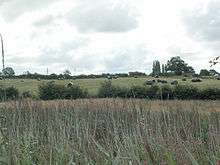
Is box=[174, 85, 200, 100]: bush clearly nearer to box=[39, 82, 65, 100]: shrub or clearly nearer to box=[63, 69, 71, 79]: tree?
box=[39, 82, 65, 100]: shrub

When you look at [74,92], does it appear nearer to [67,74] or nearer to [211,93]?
[211,93]

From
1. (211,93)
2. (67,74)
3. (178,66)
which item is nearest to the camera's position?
(211,93)

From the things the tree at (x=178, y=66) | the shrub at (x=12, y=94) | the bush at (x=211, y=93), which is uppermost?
the tree at (x=178, y=66)

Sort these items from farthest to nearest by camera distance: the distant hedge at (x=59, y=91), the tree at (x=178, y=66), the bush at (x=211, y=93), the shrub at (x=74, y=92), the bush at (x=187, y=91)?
1. the tree at (x=178, y=66)
2. the bush at (x=211, y=93)
3. the bush at (x=187, y=91)
4. the shrub at (x=74, y=92)
5. the distant hedge at (x=59, y=91)

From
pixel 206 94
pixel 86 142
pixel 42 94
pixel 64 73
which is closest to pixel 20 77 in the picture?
pixel 64 73

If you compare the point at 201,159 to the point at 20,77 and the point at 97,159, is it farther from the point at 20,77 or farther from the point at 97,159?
the point at 20,77

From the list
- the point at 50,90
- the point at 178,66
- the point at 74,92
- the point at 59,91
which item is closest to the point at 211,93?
the point at 74,92

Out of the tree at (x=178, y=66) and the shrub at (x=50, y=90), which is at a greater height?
the tree at (x=178, y=66)

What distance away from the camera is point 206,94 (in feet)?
154

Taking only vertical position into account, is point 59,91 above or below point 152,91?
above

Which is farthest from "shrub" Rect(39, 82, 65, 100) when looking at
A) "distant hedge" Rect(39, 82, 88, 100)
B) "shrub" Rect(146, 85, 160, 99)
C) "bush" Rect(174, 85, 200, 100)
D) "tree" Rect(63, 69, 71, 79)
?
"tree" Rect(63, 69, 71, 79)

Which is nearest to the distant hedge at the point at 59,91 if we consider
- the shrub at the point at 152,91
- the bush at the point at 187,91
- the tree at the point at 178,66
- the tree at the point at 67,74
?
the shrub at the point at 152,91

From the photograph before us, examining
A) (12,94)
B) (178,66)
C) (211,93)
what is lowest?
(211,93)

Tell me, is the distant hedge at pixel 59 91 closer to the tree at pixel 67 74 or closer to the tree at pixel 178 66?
the tree at pixel 67 74
